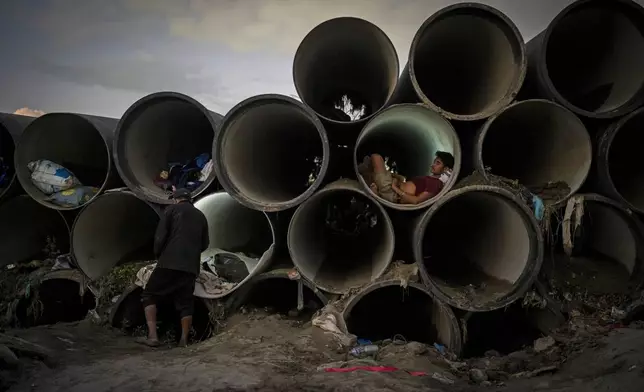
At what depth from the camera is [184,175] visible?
227 inches

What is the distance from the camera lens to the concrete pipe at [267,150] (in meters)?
4.77

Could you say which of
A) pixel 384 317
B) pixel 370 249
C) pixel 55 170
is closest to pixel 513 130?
pixel 370 249

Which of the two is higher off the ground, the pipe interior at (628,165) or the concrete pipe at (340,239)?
the pipe interior at (628,165)

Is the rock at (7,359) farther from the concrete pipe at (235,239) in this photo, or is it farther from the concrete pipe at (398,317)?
the concrete pipe at (398,317)

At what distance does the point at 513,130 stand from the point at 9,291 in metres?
6.23

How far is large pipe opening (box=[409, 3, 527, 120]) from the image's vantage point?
4656 millimetres

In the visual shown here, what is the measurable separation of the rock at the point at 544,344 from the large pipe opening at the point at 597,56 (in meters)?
2.20

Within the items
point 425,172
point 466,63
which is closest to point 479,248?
point 425,172

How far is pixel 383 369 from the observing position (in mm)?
3504

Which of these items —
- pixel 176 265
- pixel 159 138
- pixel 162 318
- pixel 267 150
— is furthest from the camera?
pixel 267 150

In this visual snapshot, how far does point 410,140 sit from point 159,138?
136 inches

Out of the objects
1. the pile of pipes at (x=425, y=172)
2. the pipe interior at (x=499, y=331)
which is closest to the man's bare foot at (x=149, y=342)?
the pile of pipes at (x=425, y=172)

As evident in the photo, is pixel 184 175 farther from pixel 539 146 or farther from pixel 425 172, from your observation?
pixel 539 146

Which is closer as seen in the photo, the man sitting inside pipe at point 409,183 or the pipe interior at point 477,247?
the pipe interior at point 477,247
